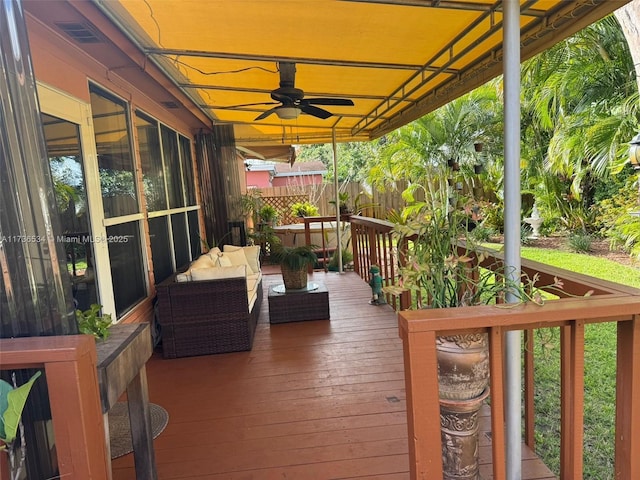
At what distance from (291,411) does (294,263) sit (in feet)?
6.36

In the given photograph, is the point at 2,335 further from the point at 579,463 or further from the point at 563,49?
the point at 563,49

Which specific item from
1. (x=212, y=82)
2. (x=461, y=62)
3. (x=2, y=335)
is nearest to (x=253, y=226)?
(x=212, y=82)

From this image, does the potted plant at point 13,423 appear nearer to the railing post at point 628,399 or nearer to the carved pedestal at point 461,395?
the carved pedestal at point 461,395

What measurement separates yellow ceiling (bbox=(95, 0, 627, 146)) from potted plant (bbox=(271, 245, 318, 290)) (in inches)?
66.6

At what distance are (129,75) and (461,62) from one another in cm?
265

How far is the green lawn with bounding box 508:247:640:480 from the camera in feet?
7.37

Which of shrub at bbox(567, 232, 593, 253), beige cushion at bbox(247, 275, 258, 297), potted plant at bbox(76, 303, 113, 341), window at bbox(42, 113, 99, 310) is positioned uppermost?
window at bbox(42, 113, 99, 310)

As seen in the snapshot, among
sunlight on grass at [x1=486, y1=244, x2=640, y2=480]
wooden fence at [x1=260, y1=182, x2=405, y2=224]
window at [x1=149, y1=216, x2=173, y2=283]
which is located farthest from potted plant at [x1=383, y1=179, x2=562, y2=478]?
wooden fence at [x1=260, y1=182, x2=405, y2=224]

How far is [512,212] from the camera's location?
1.52 metres

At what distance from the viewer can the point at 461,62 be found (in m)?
3.14

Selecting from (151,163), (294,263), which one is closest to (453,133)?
(294,263)

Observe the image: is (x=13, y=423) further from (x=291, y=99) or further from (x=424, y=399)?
(x=291, y=99)

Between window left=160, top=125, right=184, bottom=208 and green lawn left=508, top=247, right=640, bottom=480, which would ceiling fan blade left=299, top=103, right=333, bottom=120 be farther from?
green lawn left=508, top=247, right=640, bottom=480

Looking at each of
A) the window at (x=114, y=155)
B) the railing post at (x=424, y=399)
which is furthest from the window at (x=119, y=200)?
the railing post at (x=424, y=399)
